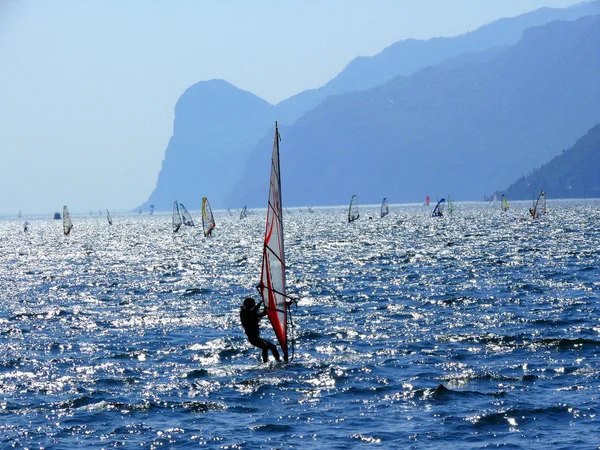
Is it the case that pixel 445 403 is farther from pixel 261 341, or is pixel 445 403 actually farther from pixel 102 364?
pixel 102 364

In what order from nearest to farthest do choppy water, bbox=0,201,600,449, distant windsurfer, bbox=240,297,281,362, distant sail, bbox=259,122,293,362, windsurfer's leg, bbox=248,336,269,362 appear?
choppy water, bbox=0,201,600,449
distant sail, bbox=259,122,293,362
distant windsurfer, bbox=240,297,281,362
windsurfer's leg, bbox=248,336,269,362

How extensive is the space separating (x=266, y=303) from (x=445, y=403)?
6676 mm

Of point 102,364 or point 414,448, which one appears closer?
point 414,448

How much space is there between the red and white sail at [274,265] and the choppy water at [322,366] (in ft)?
5.07

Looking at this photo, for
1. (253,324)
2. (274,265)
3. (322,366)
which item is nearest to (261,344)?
(253,324)

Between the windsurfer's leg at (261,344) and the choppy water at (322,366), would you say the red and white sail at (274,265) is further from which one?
the choppy water at (322,366)

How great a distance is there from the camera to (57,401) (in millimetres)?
21141

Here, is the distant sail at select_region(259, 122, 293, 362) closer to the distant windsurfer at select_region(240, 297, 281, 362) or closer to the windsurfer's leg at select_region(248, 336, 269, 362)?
the distant windsurfer at select_region(240, 297, 281, 362)

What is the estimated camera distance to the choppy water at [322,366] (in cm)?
1823

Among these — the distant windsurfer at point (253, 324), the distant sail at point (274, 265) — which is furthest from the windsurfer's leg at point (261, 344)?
the distant sail at point (274, 265)

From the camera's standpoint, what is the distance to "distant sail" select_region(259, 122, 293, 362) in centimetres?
2375

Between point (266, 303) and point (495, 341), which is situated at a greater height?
point (266, 303)

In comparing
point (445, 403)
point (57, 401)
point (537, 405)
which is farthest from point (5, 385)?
point (537, 405)

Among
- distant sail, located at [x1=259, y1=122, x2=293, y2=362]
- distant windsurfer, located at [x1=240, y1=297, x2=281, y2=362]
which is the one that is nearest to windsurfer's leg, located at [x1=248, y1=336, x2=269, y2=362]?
distant windsurfer, located at [x1=240, y1=297, x2=281, y2=362]
